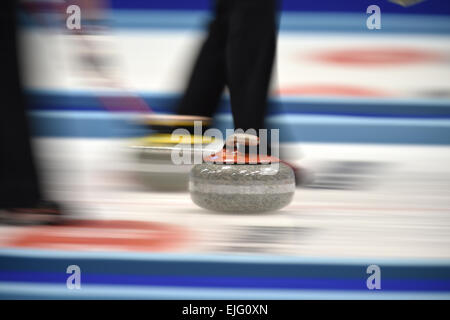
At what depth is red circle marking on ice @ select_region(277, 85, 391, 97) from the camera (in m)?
2.00

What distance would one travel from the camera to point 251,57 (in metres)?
1.41

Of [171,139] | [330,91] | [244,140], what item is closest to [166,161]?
[171,139]

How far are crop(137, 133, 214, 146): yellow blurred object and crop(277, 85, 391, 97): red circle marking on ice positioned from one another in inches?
22.2

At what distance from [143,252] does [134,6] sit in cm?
100

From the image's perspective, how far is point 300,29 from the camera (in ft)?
6.44

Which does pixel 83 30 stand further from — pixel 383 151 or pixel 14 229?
pixel 383 151

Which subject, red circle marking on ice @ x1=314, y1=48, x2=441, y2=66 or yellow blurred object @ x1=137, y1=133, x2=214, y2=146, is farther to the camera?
red circle marking on ice @ x1=314, y1=48, x2=441, y2=66

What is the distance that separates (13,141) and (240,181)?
0.45 m

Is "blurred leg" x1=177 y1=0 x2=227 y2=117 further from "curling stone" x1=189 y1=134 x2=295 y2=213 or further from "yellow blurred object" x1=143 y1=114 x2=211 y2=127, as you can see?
"curling stone" x1=189 y1=134 x2=295 y2=213

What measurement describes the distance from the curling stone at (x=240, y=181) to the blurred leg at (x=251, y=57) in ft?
0.68

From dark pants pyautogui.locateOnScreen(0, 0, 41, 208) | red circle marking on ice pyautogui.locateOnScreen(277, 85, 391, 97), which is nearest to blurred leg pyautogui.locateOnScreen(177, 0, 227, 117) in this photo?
red circle marking on ice pyautogui.locateOnScreen(277, 85, 391, 97)

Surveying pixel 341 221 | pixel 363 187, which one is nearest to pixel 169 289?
pixel 341 221

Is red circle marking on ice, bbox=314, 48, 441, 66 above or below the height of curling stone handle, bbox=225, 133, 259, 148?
above

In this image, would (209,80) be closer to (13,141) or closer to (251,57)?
(251,57)
